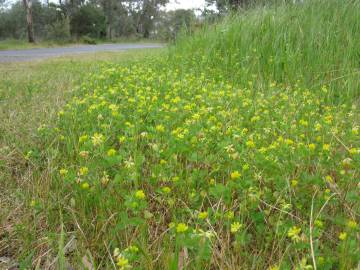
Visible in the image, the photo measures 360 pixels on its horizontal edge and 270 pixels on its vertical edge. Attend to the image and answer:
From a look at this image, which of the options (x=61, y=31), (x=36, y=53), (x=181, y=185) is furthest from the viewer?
(x=61, y=31)

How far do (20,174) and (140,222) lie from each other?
1.16 m

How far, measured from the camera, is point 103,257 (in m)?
1.57

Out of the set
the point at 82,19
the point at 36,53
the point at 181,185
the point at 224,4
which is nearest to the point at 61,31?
the point at 82,19

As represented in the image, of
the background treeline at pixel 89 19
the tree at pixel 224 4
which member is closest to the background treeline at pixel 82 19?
the background treeline at pixel 89 19

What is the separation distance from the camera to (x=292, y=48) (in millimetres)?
4883

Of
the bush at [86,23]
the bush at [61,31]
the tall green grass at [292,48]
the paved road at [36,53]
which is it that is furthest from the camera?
the bush at [86,23]

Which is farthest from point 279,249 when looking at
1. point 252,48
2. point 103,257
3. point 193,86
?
point 252,48

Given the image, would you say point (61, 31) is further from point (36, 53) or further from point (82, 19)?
point (36, 53)

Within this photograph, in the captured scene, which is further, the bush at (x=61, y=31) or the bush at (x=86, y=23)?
the bush at (x=86, y=23)

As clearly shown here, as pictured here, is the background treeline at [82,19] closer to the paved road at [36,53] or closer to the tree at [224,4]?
the paved road at [36,53]

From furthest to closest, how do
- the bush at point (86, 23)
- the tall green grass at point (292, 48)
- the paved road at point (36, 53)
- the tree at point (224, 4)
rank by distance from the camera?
the bush at point (86, 23) < the paved road at point (36, 53) < the tree at point (224, 4) < the tall green grass at point (292, 48)

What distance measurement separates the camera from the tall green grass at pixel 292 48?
14.3ft

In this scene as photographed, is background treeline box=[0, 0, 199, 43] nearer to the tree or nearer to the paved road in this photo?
the paved road

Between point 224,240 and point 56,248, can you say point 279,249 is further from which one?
point 56,248
